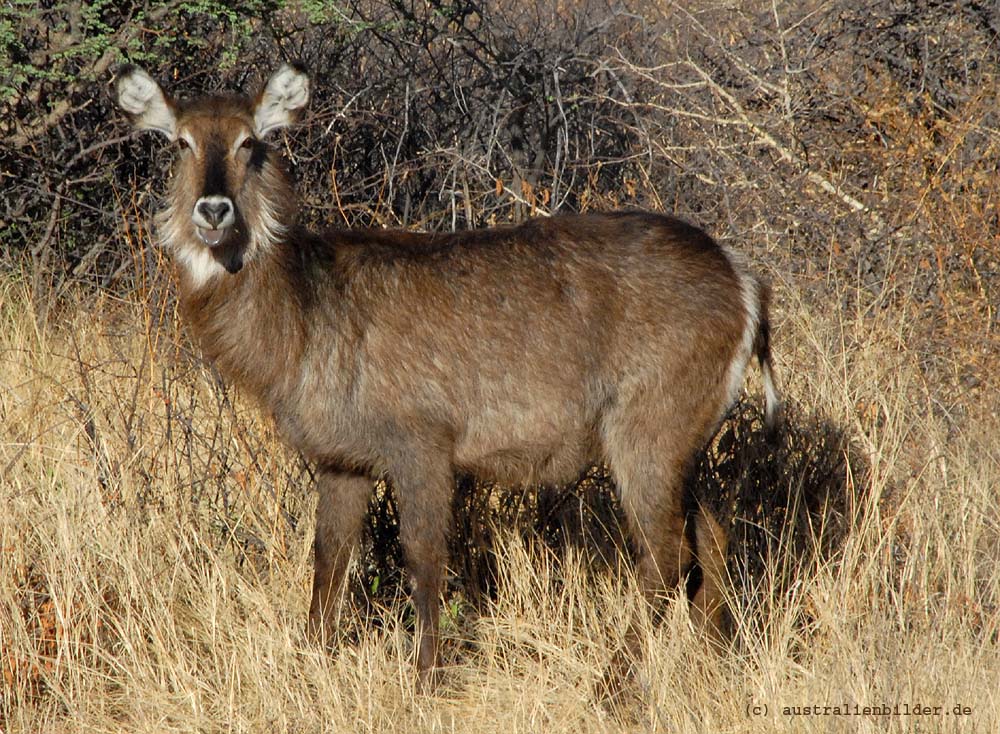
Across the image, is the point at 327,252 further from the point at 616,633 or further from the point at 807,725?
the point at 807,725

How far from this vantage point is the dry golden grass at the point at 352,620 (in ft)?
11.8

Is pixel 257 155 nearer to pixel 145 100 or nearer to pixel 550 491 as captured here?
pixel 145 100

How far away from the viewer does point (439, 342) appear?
3986 mm

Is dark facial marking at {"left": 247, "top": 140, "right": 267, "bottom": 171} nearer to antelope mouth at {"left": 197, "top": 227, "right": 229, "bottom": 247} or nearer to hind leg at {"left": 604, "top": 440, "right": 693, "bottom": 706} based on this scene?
antelope mouth at {"left": 197, "top": 227, "right": 229, "bottom": 247}

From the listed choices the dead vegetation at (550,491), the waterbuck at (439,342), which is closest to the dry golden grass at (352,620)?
the dead vegetation at (550,491)

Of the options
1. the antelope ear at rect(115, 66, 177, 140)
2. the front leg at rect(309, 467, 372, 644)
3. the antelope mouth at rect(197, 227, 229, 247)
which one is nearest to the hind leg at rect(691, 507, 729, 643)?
the front leg at rect(309, 467, 372, 644)

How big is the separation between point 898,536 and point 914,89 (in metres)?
2.86

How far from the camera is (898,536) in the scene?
4.57 metres

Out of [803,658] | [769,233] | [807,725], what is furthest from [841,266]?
[807,725]

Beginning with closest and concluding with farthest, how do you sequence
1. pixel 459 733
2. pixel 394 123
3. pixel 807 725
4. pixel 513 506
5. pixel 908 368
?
pixel 807 725, pixel 459 733, pixel 513 506, pixel 908 368, pixel 394 123

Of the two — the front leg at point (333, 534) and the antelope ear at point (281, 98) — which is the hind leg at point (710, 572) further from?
the antelope ear at point (281, 98)

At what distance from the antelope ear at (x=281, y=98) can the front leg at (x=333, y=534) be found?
112cm

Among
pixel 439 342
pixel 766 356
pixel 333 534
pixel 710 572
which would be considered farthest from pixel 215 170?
pixel 710 572

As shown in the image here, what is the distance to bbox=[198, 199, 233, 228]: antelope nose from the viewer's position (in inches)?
143
